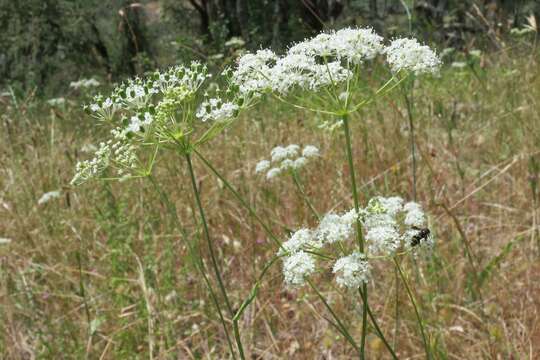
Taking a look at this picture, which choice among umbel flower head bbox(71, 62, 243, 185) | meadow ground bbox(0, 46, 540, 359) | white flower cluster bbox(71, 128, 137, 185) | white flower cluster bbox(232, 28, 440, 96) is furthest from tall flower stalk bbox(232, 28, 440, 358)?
meadow ground bbox(0, 46, 540, 359)

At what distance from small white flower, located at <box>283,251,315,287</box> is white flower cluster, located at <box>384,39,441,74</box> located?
58 centimetres

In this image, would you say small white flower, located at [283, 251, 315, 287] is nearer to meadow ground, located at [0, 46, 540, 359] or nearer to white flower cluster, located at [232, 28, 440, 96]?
white flower cluster, located at [232, 28, 440, 96]

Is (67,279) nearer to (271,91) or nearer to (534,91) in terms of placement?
(271,91)

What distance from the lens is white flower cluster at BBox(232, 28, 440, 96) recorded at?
153 centimetres

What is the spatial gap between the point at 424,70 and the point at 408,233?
1.55 ft

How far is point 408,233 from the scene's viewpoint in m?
1.49

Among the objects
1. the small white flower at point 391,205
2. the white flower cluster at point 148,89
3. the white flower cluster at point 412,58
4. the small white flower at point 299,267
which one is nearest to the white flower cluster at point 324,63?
the white flower cluster at point 412,58

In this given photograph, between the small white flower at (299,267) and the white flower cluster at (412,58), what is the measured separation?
23.0 inches

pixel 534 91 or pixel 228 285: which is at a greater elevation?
pixel 534 91

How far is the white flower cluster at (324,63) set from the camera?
1.53 m

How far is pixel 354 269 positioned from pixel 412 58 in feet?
2.05

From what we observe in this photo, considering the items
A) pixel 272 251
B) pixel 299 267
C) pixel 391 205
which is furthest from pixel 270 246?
pixel 299 267

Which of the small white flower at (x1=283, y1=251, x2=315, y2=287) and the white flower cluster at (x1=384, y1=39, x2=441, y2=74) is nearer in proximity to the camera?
the small white flower at (x1=283, y1=251, x2=315, y2=287)

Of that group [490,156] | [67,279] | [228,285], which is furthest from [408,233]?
[490,156]
